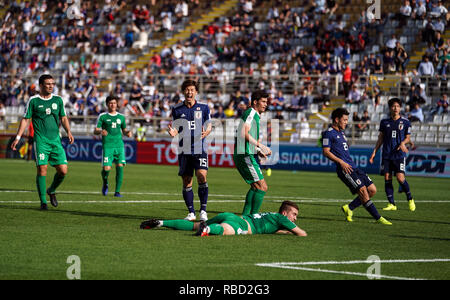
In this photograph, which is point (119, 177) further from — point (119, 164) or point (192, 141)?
point (192, 141)

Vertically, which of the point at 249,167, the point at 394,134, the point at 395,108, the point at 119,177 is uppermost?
the point at 395,108

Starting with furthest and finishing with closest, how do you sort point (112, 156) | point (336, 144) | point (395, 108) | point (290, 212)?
1. point (112, 156)
2. point (395, 108)
3. point (336, 144)
4. point (290, 212)

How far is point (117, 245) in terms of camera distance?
10398 millimetres

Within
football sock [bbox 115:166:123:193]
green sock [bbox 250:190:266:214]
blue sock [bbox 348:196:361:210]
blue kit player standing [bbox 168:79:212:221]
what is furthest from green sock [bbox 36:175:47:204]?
blue sock [bbox 348:196:361:210]

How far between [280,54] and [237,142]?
2683cm

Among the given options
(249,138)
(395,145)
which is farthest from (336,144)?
(395,145)

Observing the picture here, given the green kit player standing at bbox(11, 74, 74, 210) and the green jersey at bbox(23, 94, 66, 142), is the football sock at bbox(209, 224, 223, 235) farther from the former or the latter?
the green jersey at bbox(23, 94, 66, 142)

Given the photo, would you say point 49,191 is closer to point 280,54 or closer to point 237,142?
point 237,142

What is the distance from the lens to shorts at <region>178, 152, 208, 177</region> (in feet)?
46.1

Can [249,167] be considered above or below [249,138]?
below

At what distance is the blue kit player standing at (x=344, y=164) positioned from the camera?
Answer: 1408cm

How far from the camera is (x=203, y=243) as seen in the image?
34.9 ft

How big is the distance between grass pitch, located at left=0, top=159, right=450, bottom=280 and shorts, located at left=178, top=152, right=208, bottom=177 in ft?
3.23

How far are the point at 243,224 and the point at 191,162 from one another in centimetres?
284
